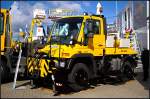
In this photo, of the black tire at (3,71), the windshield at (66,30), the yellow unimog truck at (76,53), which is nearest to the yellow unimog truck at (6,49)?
the black tire at (3,71)

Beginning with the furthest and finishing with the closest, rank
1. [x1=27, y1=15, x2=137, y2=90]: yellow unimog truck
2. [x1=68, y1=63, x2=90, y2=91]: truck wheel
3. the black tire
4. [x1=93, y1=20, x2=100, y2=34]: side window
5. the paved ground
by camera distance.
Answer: the black tire → [x1=93, y1=20, x2=100, y2=34]: side window → [x1=68, y1=63, x2=90, y2=91]: truck wheel → [x1=27, y1=15, x2=137, y2=90]: yellow unimog truck → the paved ground

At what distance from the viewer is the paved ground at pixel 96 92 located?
451 inches

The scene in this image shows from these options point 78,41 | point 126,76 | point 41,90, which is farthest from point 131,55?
point 41,90

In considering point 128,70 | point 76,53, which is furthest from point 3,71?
point 128,70

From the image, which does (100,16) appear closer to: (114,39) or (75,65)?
(114,39)

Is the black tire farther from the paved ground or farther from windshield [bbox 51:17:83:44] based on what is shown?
windshield [bbox 51:17:83:44]

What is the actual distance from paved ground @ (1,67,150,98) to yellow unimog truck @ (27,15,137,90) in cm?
49

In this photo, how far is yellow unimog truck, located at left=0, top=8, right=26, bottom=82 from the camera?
14.2 metres

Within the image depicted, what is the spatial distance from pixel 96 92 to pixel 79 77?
0.98 metres

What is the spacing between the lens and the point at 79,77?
12.8 metres

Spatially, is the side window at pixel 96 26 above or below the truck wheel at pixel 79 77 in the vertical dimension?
above

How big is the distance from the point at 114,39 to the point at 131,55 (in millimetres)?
1978

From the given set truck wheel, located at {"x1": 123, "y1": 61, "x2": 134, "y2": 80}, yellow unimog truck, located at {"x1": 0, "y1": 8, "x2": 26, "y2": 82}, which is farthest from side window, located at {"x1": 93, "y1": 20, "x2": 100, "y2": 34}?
yellow unimog truck, located at {"x1": 0, "y1": 8, "x2": 26, "y2": 82}

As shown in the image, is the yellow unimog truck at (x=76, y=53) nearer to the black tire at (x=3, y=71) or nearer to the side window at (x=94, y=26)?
the side window at (x=94, y=26)
